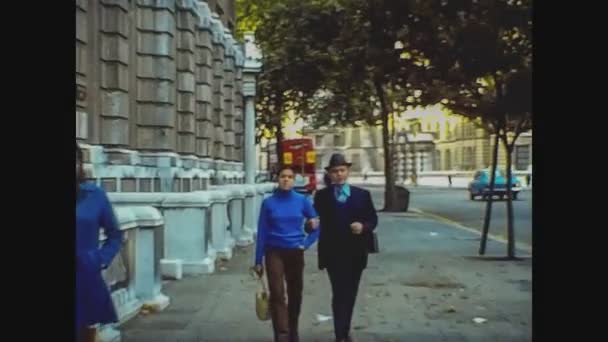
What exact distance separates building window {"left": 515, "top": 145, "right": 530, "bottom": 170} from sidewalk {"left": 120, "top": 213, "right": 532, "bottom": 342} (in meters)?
1.92

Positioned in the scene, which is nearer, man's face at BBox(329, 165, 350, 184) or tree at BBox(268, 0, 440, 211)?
man's face at BBox(329, 165, 350, 184)

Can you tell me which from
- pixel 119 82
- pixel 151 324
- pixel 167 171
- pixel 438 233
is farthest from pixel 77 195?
pixel 438 233

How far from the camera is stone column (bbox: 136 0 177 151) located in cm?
1589

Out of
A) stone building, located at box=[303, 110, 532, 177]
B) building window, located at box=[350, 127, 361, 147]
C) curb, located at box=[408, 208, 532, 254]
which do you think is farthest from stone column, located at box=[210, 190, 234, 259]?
building window, located at box=[350, 127, 361, 147]

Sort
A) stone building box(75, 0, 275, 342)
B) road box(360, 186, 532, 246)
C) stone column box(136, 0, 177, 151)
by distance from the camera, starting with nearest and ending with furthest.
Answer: stone building box(75, 0, 275, 342)
stone column box(136, 0, 177, 151)
road box(360, 186, 532, 246)

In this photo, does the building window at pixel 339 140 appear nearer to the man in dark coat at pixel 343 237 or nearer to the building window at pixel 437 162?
the building window at pixel 437 162

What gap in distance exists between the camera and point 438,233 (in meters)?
25.3

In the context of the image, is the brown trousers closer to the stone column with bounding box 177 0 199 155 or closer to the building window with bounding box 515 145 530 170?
the building window with bounding box 515 145 530 170

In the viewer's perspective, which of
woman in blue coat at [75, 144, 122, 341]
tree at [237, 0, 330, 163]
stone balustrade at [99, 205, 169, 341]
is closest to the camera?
woman in blue coat at [75, 144, 122, 341]

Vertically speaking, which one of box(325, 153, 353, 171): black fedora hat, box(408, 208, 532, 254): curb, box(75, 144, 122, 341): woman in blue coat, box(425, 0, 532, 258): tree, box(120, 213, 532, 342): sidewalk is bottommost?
box(120, 213, 532, 342): sidewalk

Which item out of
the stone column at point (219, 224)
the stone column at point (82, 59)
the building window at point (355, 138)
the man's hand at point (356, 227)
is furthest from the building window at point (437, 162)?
the man's hand at point (356, 227)
